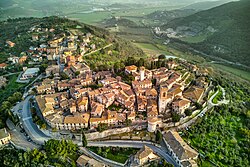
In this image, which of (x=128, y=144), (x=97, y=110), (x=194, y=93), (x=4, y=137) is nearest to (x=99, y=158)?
(x=128, y=144)

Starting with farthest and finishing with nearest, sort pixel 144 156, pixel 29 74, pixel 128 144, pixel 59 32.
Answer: pixel 59 32
pixel 29 74
pixel 128 144
pixel 144 156

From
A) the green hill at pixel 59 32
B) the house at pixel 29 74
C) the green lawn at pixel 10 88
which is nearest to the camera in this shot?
the green lawn at pixel 10 88

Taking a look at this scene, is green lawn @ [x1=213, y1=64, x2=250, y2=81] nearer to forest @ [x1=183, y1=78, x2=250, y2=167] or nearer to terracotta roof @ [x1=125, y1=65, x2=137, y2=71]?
forest @ [x1=183, y1=78, x2=250, y2=167]

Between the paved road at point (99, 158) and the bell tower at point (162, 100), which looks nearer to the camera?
the paved road at point (99, 158)

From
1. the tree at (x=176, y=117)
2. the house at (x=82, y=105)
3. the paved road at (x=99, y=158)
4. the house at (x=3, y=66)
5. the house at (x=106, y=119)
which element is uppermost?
the house at (x=3, y=66)

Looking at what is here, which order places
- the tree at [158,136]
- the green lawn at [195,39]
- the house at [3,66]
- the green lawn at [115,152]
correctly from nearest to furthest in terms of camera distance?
the green lawn at [115,152], the tree at [158,136], the house at [3,66], the green lawn at [195,39]

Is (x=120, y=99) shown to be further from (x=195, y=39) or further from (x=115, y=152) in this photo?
(x=195, y=39)

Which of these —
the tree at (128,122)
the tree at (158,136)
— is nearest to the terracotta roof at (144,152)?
the tree at (158,136)

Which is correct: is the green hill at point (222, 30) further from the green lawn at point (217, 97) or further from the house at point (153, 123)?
the house at point (153, 123)
